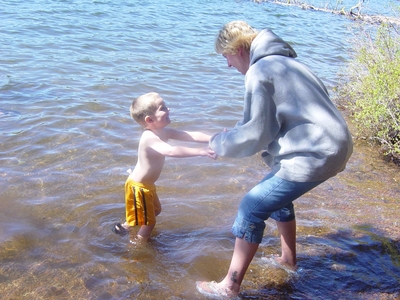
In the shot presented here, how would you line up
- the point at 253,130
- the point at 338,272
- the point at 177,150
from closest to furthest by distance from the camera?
the point at 253,130, the point at 177,150, the point at 338,272

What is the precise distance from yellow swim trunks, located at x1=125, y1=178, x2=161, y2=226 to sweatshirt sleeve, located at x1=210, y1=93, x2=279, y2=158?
1.36 metres

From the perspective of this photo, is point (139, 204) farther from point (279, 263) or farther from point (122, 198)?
point (279, 263)

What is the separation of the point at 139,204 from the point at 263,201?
4.96ft

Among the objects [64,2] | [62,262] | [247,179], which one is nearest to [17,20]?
[64,2]

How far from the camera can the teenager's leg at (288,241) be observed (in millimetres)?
3799

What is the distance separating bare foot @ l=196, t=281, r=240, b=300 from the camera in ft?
11.6

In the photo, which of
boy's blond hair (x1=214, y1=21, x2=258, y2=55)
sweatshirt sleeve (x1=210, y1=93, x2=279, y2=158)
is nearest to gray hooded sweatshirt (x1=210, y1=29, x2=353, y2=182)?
sweatshirt sleeve (x1=210, y1=93, x2=279, y2=158)

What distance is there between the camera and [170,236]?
466 centimetres

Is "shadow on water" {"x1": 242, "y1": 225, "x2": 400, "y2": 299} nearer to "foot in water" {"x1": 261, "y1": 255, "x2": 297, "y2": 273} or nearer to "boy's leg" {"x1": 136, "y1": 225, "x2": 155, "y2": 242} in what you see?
"foot in water" {"x1": 261, "y1": 255, "x2": 297, "y2": 273}

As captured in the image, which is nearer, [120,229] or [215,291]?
[215,291]

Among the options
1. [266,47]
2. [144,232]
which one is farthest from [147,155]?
[266,47]

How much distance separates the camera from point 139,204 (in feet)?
14.2

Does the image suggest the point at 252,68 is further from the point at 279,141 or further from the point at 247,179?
the point at 247,179

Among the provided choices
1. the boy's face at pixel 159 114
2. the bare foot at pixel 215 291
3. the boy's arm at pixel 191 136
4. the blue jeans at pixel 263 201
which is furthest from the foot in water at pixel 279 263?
the boy's face at pixel 159 114
